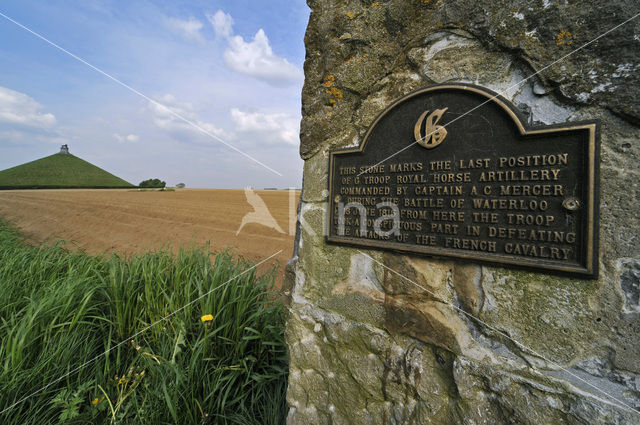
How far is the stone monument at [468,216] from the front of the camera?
3.80 feet

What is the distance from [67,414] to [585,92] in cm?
319

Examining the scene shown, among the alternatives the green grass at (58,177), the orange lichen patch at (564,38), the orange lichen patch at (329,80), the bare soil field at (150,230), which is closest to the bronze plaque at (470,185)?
the orange lichen patch at (564,38)

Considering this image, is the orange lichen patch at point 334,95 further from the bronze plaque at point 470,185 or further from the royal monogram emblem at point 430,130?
the royal monogram emblem at point 430,130

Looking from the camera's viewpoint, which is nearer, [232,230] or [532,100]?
[532,100]

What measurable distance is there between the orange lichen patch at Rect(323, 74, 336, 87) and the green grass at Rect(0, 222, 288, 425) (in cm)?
174

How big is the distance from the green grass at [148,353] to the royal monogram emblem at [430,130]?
179 cm

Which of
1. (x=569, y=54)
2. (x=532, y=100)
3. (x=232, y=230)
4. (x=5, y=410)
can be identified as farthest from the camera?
(x=232, y=230)

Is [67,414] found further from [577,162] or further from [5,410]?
[577,162]

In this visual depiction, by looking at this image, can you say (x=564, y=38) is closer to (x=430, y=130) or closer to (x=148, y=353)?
(x=430, y=130)

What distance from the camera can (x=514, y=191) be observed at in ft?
4.51

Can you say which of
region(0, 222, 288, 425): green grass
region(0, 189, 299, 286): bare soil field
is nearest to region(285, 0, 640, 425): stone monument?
region(0, 222, 288, 425): green grass

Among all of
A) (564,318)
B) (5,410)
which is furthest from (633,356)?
(5,410)

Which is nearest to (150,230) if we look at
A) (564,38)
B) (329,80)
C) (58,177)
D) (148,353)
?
(148,353)

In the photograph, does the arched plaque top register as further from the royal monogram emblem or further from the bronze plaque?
the royal monogram emblem
